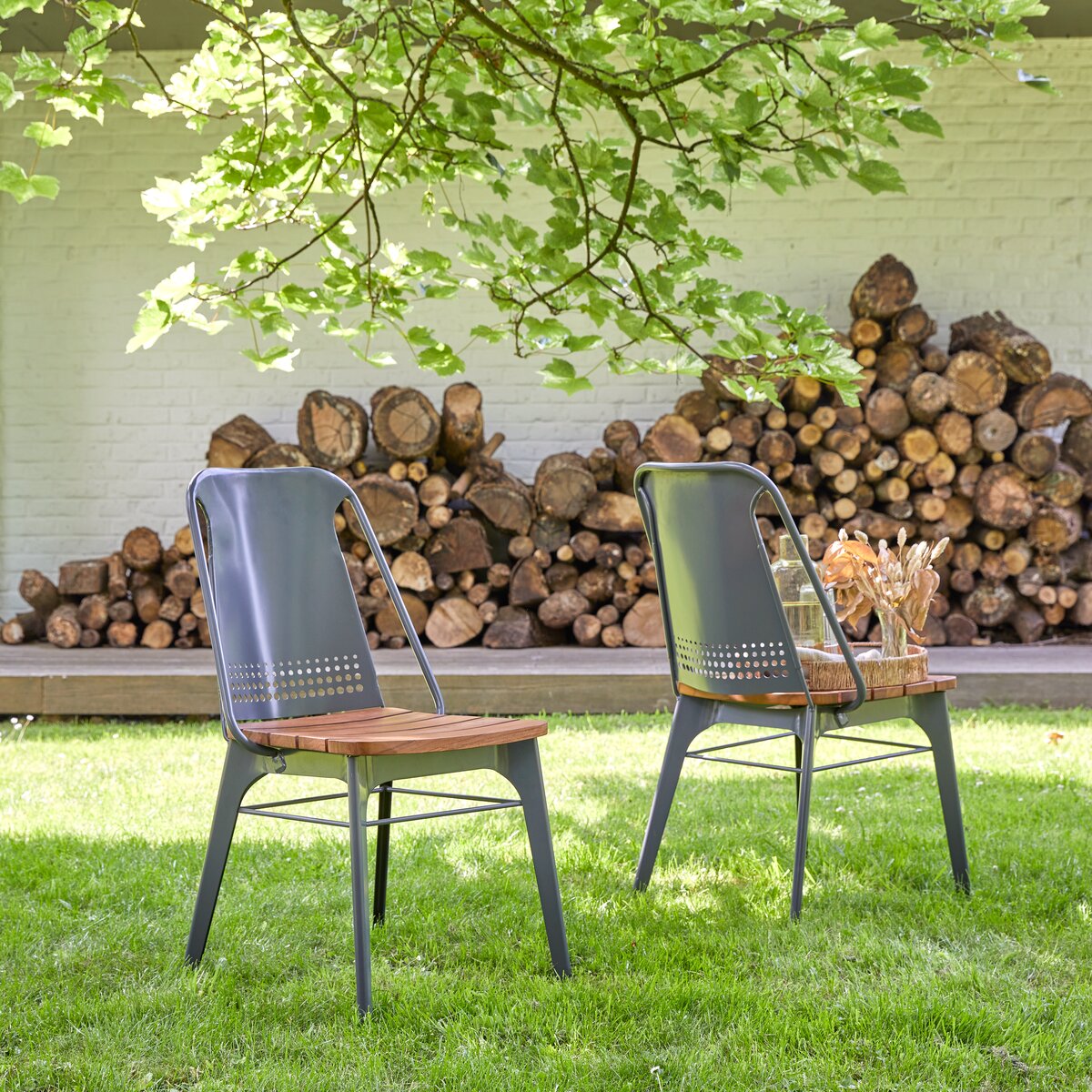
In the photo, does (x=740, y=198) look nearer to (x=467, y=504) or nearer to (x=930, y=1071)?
(x=467, y=504)

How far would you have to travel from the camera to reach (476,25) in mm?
2299

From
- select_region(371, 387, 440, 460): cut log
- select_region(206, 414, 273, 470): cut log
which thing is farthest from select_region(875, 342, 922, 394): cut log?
Result: select_region(206, 414, 273, 470): cut log

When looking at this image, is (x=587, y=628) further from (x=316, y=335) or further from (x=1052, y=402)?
(x=1052, y=402)

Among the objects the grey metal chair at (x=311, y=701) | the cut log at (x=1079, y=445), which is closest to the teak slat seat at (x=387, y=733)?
the grey metal chair at (x=311, y=701)

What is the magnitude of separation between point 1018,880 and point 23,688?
12.3ft

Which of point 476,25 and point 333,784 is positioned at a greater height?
point 476,25

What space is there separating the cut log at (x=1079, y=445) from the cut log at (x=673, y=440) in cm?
175

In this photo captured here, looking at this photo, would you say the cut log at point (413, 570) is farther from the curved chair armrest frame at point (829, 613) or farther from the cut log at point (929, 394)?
the curved chair armrest frame at point (829, 613)

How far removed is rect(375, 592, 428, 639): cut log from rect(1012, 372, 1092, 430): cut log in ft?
9.35

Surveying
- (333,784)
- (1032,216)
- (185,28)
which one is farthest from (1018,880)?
(185,28)

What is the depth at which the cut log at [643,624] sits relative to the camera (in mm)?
5570

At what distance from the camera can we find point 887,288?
5566 millimetres

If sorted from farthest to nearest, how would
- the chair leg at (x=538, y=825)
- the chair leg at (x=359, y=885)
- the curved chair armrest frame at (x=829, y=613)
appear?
the curved chair armrest frame at (x=829, y=613) → the chair leg at (x=538, y=825) → the chair leg at (x=359, y=885)

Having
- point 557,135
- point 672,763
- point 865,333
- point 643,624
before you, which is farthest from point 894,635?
point 865,333
